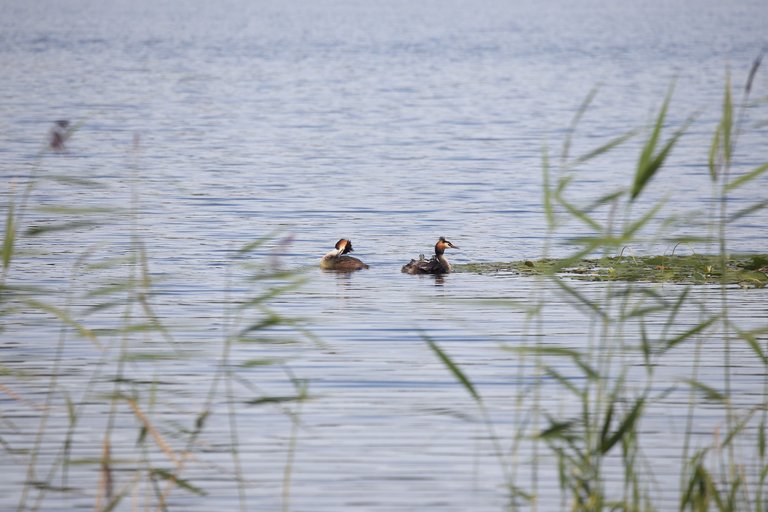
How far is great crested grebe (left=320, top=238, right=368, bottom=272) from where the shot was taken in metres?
14.6

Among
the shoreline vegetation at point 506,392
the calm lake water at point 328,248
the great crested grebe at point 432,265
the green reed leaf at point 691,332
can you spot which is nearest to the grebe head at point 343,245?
the calm lake water at point 328,248

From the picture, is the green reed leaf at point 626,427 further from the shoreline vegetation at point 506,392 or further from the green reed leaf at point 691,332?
the green reed leaf at point 691,332

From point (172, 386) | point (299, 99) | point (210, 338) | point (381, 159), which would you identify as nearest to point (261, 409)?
point (172, 386)

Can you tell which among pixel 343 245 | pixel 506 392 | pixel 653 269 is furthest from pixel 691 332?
pixel 343 245

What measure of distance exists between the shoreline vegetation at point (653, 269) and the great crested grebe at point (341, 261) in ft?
3.51

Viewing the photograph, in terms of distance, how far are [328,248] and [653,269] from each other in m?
4.52

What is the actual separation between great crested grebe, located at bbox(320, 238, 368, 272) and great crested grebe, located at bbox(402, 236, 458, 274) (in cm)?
52

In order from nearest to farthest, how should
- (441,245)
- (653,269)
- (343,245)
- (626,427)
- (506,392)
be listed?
(626,427), (506,392), (653,269), (441,245), (343,245)

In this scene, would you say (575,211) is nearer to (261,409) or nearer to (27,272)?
(261,409)

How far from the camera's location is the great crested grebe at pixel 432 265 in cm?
1415

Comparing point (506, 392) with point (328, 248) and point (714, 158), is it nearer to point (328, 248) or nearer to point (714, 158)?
point (714, 158)

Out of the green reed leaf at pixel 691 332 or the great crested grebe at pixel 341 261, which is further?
the great crested grebe at pixel 341 261

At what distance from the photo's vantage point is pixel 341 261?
14.6 m

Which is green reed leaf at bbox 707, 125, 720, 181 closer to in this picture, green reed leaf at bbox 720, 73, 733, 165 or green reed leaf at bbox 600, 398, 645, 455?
green reed leaf at bbox 720, 73, 733, 165
